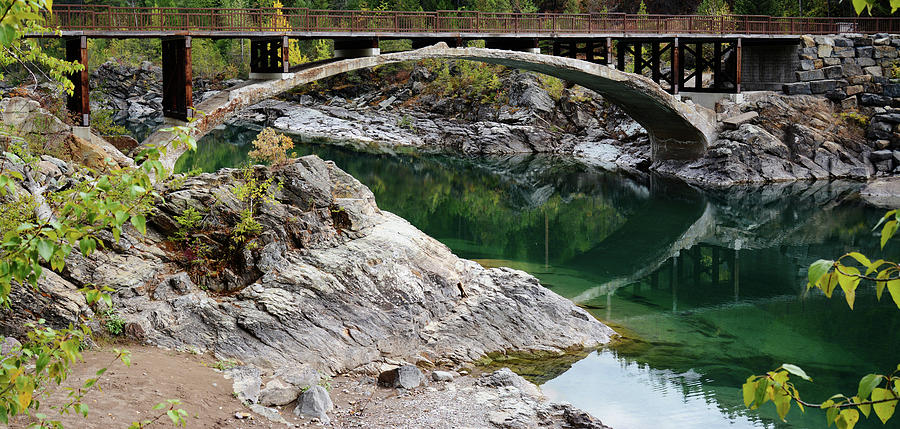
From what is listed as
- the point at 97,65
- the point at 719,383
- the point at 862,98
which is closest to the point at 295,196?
Answer: the point at 719,383

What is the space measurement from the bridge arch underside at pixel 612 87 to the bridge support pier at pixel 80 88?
3709 mm

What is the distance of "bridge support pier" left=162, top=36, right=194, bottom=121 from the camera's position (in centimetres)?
2364

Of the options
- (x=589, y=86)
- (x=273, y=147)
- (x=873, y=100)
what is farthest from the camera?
(x=589, y=86)

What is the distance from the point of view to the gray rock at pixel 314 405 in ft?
34.5

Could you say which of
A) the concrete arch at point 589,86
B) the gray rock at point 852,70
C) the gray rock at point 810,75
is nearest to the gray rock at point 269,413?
the concrete arch at point 589,86

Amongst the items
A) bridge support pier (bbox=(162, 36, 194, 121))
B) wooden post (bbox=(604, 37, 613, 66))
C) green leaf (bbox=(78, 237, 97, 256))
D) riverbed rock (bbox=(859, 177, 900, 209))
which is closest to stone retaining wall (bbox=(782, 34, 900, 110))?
riverbed rock (bbox=(859, 177, 900, 209))

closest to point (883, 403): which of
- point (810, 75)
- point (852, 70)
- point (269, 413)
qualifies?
point (269, 413)

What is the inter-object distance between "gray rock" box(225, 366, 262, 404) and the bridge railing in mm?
11704

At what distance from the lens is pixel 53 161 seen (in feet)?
50.8

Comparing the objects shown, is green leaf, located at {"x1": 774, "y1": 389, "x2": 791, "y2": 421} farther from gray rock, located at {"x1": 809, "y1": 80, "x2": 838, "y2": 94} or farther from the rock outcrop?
gray rock, located at {"x1": 809, "y1": 80, "x2": 838, "y2": 94}

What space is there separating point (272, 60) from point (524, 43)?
1046cm

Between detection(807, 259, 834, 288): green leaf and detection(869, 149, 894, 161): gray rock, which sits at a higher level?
detection(807, 259, 834, 288): green leaf

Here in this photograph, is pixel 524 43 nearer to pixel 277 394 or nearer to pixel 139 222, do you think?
pixel 277 394

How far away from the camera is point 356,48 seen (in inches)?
1145
